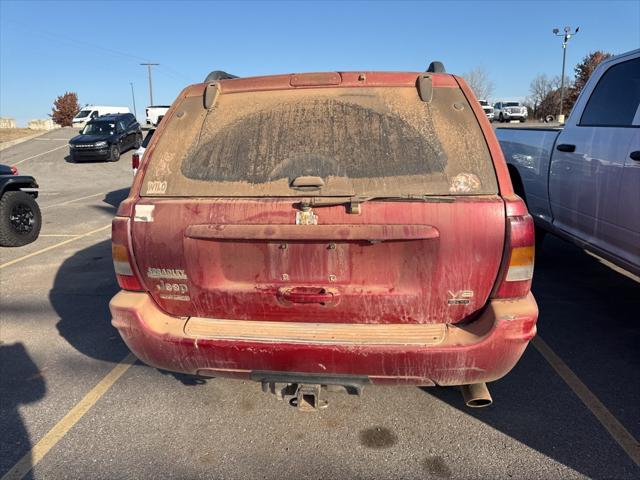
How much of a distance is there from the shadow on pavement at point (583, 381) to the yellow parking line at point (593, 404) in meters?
0.04

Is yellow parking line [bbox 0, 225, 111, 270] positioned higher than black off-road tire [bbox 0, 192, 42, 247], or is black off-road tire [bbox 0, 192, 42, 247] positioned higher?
black off-road tire [bbox 0, 192, 42, 247]

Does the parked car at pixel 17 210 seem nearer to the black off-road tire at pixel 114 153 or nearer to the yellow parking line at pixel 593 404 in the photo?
the yellow parking line at pixel 593 404

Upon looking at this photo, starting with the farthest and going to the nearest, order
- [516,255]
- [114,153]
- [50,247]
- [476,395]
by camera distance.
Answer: [114,153] → [50,247] → [476,395] → [516,255]

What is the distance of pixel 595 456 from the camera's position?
2.57 m

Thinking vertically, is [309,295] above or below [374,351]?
above

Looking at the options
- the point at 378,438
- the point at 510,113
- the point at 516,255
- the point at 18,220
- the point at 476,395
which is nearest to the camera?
the point at 516,255

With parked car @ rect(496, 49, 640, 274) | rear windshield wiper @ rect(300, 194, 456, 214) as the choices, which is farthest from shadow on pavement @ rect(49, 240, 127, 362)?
parked car @ rect(496, 49, 640, 274)

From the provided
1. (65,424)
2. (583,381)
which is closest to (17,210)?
(65,424)

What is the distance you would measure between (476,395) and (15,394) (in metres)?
3.02

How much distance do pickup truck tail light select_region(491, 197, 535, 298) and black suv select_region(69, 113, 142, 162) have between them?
21.2 metres

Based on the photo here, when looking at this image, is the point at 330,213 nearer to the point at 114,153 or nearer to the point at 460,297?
the point at 460,297

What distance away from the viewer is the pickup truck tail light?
222 cm

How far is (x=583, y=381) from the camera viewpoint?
130 inches

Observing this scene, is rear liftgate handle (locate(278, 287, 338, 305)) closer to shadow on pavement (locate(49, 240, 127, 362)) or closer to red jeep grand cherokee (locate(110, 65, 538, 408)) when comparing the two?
red jeep grand cherokee (locate(110, 65, 538, 408))
